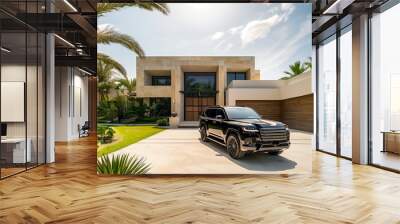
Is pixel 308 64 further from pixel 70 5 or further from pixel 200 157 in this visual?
pixel 70 5

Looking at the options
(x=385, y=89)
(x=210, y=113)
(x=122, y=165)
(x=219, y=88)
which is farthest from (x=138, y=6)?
(x=385, y=89)

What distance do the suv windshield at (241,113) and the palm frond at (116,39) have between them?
1.88 meters

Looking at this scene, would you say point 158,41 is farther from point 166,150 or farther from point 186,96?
point 166,150

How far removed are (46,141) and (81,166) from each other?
115cm

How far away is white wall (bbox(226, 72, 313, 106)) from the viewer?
5.19 metres

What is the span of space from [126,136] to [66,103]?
280 inches

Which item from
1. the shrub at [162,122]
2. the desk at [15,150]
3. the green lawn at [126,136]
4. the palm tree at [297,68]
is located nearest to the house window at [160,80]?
the shrub at [162,122]

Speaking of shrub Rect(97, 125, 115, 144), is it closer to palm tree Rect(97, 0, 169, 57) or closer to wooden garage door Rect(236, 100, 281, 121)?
palm tree Rect(97, 0, 169, 57)

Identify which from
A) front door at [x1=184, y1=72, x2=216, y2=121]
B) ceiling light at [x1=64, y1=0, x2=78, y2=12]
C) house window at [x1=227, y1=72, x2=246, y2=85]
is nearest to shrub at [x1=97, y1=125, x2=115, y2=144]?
front door at [x1=184, y1=72, x2=216, y2=121]

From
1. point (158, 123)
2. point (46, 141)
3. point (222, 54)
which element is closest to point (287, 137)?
point (222, 54)

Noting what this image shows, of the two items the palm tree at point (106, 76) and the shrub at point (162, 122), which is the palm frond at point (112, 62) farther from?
the shrub at point (162, 122)

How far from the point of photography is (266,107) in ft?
17.0

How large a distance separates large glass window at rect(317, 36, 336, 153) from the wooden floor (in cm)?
231

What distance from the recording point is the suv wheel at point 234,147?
→ 5.03 meters
